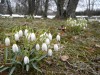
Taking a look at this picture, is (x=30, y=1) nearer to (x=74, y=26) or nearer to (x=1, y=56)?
(x=74, y=26)

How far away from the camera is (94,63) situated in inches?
117

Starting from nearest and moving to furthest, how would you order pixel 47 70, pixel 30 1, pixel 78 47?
1. pixel 47 70
2. pixel 78 47
3. pixel 30 1

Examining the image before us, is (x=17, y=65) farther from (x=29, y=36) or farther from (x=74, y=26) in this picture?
(x=74, y=26)

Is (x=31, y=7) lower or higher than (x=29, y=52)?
lower

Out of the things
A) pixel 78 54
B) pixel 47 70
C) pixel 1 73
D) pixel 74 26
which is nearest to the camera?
pixel 1 73

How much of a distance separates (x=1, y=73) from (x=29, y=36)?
495mm

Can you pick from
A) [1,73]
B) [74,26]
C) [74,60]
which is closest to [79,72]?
[74,60]

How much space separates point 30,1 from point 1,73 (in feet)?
57.4

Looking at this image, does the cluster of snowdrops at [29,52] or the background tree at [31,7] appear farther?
the background tree at [31,7]

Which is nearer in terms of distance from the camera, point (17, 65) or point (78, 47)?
point (17, 65)

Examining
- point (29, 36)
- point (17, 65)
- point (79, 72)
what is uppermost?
point (29, 36)

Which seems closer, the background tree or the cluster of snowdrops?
the cluster of snowdrops

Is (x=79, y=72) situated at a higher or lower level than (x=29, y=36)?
lower

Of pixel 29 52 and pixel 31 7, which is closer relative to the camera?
pixel 29 52
